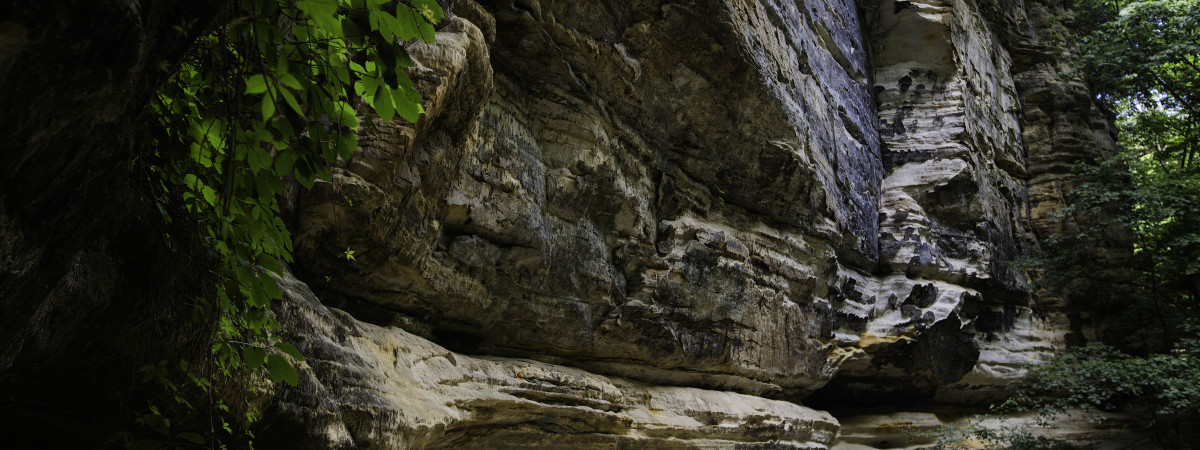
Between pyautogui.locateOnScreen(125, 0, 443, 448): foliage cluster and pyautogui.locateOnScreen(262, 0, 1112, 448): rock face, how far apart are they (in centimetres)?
146

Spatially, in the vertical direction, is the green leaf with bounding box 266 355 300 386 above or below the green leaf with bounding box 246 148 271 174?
below

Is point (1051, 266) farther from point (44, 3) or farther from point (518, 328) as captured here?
point (44, 3)

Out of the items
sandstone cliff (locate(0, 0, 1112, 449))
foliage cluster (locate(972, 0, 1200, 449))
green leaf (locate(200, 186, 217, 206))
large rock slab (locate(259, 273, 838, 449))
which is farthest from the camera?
foliage cluster (locate(972, 0, 1200, 449))

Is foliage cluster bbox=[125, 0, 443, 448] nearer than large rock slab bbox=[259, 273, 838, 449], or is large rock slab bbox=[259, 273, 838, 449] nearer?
foliage cluster bbox=[125, 0, 443, 448]

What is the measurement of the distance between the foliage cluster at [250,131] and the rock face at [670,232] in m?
1.46

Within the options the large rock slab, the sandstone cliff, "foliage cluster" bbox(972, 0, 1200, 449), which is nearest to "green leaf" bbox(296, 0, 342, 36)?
the sandstone cliff

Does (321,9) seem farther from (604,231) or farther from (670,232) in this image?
(670,232)

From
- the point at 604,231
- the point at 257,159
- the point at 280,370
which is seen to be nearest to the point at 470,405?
the point at 604,231

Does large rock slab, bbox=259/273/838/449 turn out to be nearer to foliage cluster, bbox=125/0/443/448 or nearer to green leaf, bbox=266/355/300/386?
foliage cluster, bbox=125/0/443/448

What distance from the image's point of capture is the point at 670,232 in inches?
378

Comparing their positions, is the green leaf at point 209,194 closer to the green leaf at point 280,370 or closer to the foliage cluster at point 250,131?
the foliage cluster at point 250,131

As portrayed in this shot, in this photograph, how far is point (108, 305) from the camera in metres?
2.55

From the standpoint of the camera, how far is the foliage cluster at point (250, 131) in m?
2.10

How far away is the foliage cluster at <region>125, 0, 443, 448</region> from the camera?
2100 mm
